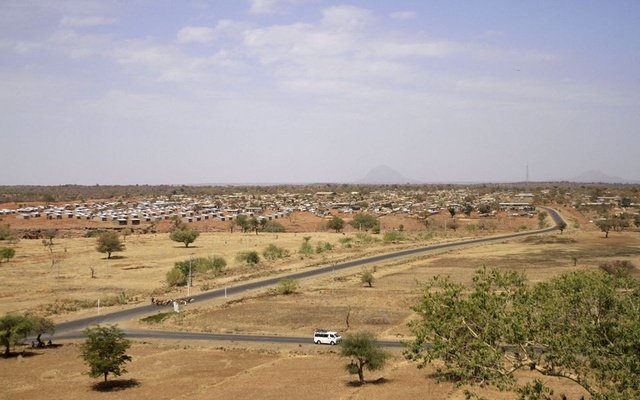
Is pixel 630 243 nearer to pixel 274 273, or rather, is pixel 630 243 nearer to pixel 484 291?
pixel 274 273

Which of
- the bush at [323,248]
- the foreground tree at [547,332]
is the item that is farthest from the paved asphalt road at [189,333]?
the foreground tree at [547,332]

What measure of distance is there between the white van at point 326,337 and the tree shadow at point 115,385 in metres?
14.4

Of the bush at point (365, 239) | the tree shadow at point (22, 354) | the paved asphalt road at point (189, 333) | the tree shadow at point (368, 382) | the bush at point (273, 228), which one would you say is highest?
the bush at point (273, 228)

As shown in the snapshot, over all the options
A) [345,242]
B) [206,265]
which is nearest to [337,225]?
[345,242]

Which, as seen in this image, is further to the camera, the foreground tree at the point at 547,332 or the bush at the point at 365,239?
the bush at the point at 365,239

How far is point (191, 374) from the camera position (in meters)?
39.7

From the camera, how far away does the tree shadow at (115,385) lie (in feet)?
123

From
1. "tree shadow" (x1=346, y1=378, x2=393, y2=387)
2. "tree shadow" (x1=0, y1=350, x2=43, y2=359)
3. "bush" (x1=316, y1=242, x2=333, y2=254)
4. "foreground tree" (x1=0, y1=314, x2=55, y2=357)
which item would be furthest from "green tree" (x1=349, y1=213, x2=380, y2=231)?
"tree shadow" (x1=346, y1=378, x2=393, y2=387)

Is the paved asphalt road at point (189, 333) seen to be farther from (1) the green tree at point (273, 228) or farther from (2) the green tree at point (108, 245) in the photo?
(1) the green tree at point (273, 228)

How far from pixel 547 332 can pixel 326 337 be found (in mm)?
28114

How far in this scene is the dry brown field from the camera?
36.6m

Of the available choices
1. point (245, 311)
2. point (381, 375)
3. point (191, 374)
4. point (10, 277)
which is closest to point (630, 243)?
point (245, 311)

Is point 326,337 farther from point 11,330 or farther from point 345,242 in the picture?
point 345,242

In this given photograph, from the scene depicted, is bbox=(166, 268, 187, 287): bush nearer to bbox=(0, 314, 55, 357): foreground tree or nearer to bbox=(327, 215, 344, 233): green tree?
bbox=(0, 314, 55, 357): foreground tree
